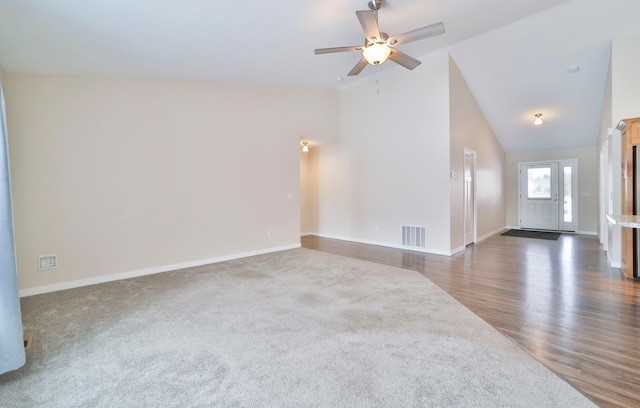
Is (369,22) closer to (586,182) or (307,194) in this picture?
(307,194)

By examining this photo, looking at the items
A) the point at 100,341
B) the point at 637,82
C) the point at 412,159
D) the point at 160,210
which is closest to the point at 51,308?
the point at 100,341

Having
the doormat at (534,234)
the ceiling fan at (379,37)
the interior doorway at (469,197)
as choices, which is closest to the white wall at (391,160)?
the interior doorway at (469,197)

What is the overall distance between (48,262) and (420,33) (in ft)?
16.5

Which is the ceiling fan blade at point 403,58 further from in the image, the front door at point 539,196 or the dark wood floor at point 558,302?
the front door at point 539,196

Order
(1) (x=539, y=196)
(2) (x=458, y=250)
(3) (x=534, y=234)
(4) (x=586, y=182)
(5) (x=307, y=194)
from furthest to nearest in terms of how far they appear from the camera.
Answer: (1) (x=539, y=196)
(5) (x=307, y=194)
(4) (x=586, y=182)
(3) (x=534, y=234)
(2) (x=458, y=250)

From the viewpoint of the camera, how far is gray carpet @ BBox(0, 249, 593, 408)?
1694 millimetres

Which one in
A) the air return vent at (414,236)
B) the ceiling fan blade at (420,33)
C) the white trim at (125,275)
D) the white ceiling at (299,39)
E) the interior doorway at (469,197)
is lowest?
the white trim at (125,275)

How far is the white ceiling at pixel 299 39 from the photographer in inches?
107

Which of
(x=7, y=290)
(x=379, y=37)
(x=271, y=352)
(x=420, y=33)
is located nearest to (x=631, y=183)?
(x=420, y=33)

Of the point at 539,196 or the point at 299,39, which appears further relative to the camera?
the point at 539,196

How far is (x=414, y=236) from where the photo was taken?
5660 millimetres

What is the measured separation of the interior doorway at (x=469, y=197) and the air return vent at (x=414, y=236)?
1.12 m

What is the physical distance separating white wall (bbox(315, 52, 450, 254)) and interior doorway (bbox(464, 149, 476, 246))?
1080mm

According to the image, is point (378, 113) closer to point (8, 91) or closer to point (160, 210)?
point (160, 210)
